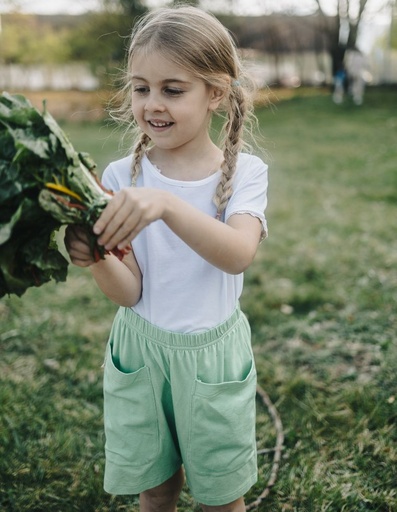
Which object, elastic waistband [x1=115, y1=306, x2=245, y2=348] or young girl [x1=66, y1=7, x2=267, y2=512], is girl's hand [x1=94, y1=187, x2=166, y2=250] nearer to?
young girl [x1=66, y1=7, x2=267, y2=512]

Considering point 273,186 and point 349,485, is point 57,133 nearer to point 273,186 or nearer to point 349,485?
point 349,485

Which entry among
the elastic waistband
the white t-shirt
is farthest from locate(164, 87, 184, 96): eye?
the elastic waistband

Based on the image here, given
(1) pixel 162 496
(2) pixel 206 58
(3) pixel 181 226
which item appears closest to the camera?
(3) pixel 181 226

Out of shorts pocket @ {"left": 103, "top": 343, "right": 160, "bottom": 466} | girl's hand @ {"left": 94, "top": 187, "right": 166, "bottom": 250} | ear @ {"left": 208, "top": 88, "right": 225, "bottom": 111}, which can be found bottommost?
shorts pocket @ {"left": 103, "top": 343, "right": 160, "bottom": 466}

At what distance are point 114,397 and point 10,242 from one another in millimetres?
862

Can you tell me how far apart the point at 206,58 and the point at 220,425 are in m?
1.33

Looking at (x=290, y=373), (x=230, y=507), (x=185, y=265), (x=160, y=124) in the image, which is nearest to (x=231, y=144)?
(x=160, y=124)

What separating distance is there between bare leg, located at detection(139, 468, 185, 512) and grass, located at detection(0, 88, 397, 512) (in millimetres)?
361

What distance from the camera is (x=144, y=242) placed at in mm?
2230

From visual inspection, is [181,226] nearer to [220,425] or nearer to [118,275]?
[118,275]

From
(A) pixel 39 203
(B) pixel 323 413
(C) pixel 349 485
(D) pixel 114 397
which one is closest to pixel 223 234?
(A) pixel 39 203

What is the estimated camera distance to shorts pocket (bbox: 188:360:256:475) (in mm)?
2174

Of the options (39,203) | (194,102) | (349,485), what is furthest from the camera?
(349,485)

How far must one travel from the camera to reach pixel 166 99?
81.4 inches
